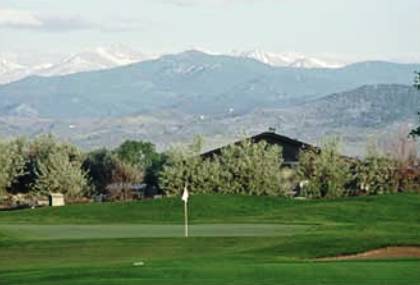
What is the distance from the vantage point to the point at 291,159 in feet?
356

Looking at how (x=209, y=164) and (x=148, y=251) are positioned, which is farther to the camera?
(x=209, y=164)

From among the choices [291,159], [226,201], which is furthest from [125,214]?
[291,159]

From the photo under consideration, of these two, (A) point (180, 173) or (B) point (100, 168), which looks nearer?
(A) point (180, 173)

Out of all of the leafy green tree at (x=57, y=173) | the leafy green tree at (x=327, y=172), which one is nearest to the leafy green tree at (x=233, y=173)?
the leafy green tree at (x=327, y=172)

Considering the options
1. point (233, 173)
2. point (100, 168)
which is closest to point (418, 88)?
point (233, 173)

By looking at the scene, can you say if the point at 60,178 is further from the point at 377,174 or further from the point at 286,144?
the point at 286,144

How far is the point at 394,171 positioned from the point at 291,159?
24.9 m

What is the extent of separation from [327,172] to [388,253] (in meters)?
48.0

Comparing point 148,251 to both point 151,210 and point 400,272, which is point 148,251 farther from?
point 151,210

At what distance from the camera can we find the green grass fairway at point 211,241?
25.5 m

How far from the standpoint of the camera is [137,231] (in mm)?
47719

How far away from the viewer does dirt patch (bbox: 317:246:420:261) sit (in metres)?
33.8

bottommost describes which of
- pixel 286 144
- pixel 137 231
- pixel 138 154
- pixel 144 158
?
pixel 137 231

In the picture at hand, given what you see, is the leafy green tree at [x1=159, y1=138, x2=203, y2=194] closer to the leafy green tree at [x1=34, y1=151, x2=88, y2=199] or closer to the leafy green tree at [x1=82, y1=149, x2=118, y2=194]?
the leafy green tree at [x1=34, y1=151, x2=88, y2=199]
